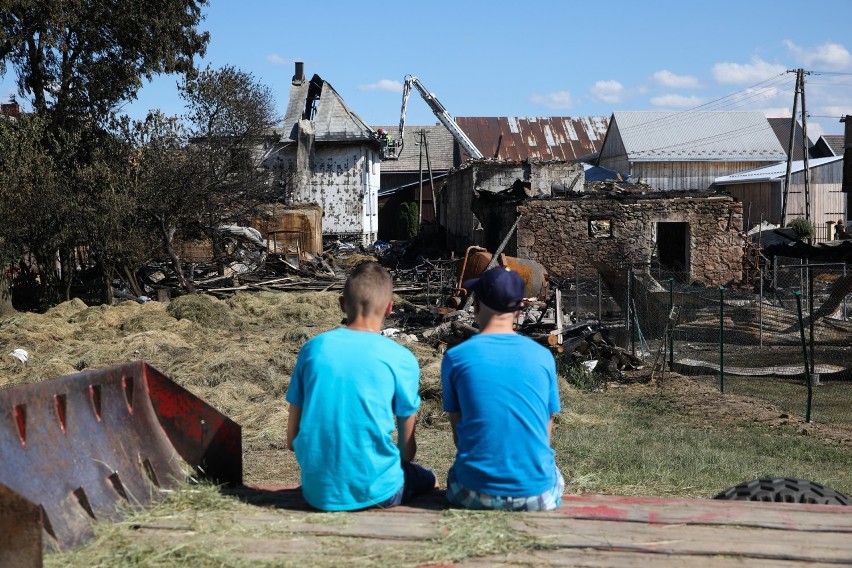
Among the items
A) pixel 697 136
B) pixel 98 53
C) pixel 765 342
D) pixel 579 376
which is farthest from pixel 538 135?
pixel 579 376

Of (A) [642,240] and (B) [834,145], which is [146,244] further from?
(B) [834,145]

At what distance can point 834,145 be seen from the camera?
6269cm

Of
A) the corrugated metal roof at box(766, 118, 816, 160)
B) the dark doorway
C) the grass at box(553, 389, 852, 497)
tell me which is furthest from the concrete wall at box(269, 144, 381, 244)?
the grass at box(553, 389, 852, 497)

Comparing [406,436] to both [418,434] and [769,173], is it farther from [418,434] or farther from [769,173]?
[769,173]

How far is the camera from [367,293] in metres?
4.28

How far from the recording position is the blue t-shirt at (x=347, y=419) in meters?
4.20

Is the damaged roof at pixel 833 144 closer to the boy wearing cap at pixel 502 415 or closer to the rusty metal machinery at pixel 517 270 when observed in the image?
the rusty metal machinery at pixel 517 270

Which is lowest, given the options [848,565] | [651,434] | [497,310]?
[651,434]

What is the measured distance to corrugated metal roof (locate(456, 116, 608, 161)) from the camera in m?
60.0

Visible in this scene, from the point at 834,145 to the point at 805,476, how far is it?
201 feet

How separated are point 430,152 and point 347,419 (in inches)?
2224

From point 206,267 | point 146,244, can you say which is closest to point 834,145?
point 206,267

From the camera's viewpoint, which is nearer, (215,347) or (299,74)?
(215,347)

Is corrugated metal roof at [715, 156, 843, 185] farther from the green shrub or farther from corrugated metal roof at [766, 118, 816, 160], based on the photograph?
the green shrub
